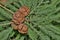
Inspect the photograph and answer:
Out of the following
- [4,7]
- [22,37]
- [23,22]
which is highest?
[4,7]

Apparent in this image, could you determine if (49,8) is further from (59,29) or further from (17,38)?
(17,38)

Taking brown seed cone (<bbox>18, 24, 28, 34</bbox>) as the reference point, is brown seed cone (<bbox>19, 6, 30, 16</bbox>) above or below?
above

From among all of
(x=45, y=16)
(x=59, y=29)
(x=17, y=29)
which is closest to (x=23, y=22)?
(x=17, y=29)

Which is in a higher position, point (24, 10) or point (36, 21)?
point (24, 10)

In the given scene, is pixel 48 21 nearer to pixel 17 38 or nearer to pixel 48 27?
pixel 48 27

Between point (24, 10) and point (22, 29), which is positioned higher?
point (24, 10)

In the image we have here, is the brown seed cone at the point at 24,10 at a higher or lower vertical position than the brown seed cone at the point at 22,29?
higher

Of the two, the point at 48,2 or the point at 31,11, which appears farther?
the point at 48,2

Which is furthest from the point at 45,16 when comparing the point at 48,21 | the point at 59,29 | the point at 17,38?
the point at 17,38

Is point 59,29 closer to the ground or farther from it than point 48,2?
closer to the ground
